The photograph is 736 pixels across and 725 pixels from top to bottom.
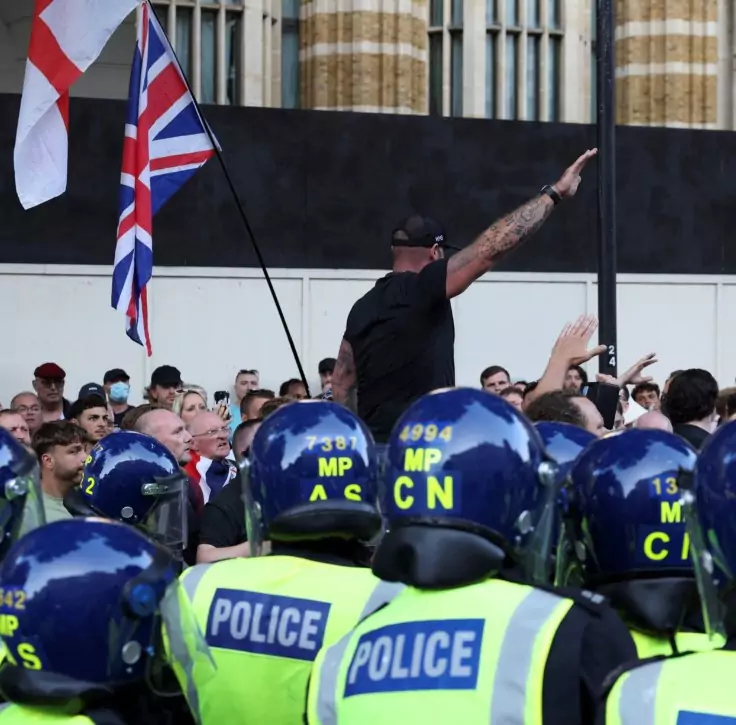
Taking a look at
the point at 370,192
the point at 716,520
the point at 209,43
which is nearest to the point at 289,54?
the point at 209,43

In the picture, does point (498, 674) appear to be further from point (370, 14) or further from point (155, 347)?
point (370, 14)

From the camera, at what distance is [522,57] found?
20.3 meters

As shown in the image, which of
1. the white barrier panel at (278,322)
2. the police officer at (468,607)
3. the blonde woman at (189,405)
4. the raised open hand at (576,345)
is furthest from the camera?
the white barrier panel at (278,322)

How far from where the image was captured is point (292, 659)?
3781mm

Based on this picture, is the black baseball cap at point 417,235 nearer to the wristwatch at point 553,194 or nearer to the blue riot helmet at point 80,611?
the wristwatch at point 553,194

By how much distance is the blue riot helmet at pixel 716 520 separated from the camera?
9.46ft

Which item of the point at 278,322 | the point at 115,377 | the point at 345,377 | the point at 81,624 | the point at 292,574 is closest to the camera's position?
the point at 81,624

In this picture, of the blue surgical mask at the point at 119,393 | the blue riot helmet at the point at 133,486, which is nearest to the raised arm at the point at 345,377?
the blue riot helmet at the point at 133,486

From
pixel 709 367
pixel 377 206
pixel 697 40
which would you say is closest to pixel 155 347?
pixel 377 206

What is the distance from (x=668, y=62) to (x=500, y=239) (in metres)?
15.1

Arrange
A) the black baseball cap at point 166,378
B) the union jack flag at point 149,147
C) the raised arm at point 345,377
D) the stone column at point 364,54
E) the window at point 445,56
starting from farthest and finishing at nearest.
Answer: the window at point 445,56, the stone column at point 364,54, the black baseball cap at point 166,378, the union jack flag at point 149,147, the raised arm at point 345,377

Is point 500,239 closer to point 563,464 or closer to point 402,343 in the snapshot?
point 402,343

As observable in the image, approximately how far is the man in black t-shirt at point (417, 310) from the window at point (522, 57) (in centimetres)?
1401

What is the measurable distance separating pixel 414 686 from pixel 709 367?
1346cm
